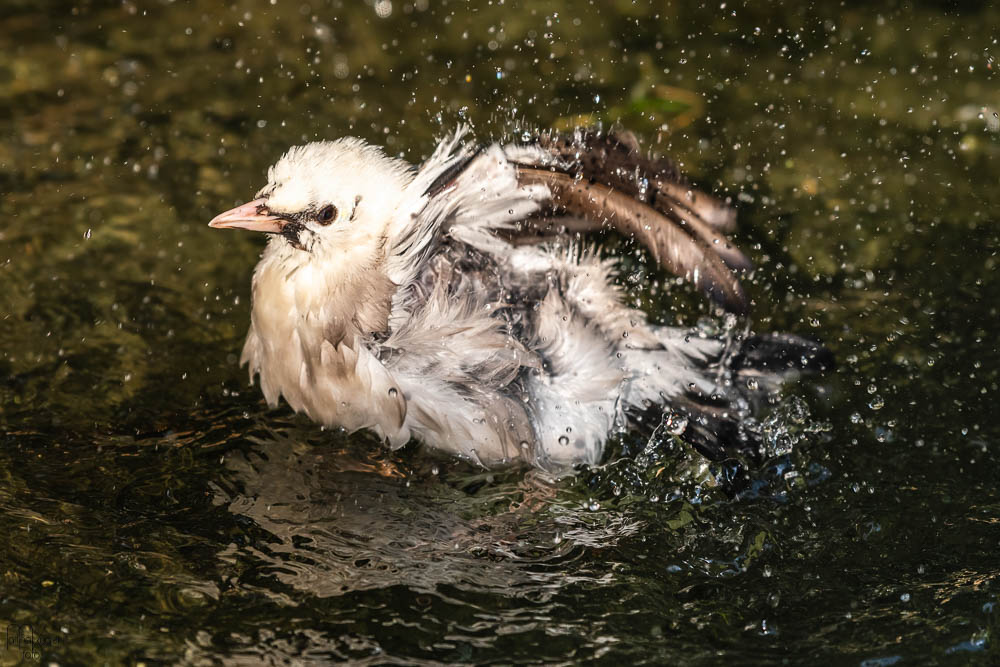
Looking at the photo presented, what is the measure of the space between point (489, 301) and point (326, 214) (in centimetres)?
58

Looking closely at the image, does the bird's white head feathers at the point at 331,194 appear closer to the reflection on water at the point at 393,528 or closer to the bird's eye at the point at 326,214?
the bird's eye at the point at 326,214

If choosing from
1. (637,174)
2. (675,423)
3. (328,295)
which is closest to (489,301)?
(328,295)

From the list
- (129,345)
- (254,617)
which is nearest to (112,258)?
(129,345)

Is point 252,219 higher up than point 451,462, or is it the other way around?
point 252,219

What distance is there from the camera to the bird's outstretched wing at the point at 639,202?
3.52m

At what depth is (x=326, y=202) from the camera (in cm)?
354

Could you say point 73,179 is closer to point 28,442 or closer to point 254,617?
point 28,442

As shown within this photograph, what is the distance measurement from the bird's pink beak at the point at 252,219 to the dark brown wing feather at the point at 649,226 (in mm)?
774

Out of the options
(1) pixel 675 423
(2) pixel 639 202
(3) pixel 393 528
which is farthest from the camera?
(1) pixel 675 423

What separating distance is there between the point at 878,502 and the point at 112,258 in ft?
10.1

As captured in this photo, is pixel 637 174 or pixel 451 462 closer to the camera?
pixel 637 174

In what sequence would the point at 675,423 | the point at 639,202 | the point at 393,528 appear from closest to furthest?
the point at 393,528 < the point at 639,202 < the point at 675,423

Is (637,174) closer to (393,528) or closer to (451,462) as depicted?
(451,462)

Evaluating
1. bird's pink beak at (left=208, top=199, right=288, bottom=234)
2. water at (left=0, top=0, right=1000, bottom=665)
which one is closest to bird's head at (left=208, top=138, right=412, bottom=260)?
bird's pink beak at (left=208, top=199, right=288, bottom=234)
